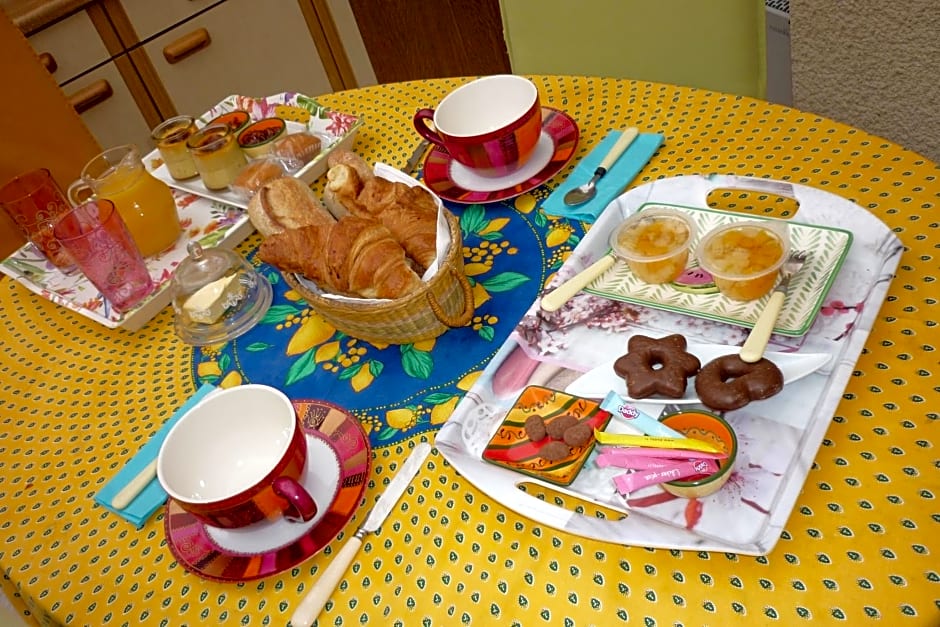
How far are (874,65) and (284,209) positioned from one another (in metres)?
1.34

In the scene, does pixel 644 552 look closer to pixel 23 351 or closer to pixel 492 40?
pixel 23 351

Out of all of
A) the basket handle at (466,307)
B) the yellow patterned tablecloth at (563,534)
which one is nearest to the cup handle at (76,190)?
the yellow patterned tablecloth at (563,534)

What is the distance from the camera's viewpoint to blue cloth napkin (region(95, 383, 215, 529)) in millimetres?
872

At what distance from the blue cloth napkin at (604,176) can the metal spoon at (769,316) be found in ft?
1.03

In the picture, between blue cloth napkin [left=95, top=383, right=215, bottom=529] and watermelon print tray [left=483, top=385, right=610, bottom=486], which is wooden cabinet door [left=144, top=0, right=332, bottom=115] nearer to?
blue cloth napkin [left=95, top=383, right=215, bottom=529]

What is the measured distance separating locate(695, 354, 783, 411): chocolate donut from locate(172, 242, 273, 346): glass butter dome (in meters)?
0.72

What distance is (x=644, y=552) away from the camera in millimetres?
677

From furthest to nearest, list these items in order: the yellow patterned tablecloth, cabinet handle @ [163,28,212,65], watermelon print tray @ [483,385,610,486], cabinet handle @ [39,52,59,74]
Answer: cabinet handle @ [163,28,212,65], cabinet handle @ [39,52,59,74], watermelon print tray @ [483,385,610,486], the yellow patterned tablecloth

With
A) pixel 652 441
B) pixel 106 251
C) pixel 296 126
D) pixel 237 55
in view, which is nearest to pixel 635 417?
pixel 652 441

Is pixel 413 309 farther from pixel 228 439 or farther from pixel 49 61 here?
pixel 49 61

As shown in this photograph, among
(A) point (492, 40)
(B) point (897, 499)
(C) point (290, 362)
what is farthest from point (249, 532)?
(A) point (492, 40)

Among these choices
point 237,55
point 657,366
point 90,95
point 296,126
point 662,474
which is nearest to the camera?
point 662,474

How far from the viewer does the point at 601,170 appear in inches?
43.8

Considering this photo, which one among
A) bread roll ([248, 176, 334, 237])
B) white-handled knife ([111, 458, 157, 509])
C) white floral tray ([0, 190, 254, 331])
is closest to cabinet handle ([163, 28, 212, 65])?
white floral tray ([0, 190, 254, 331])
